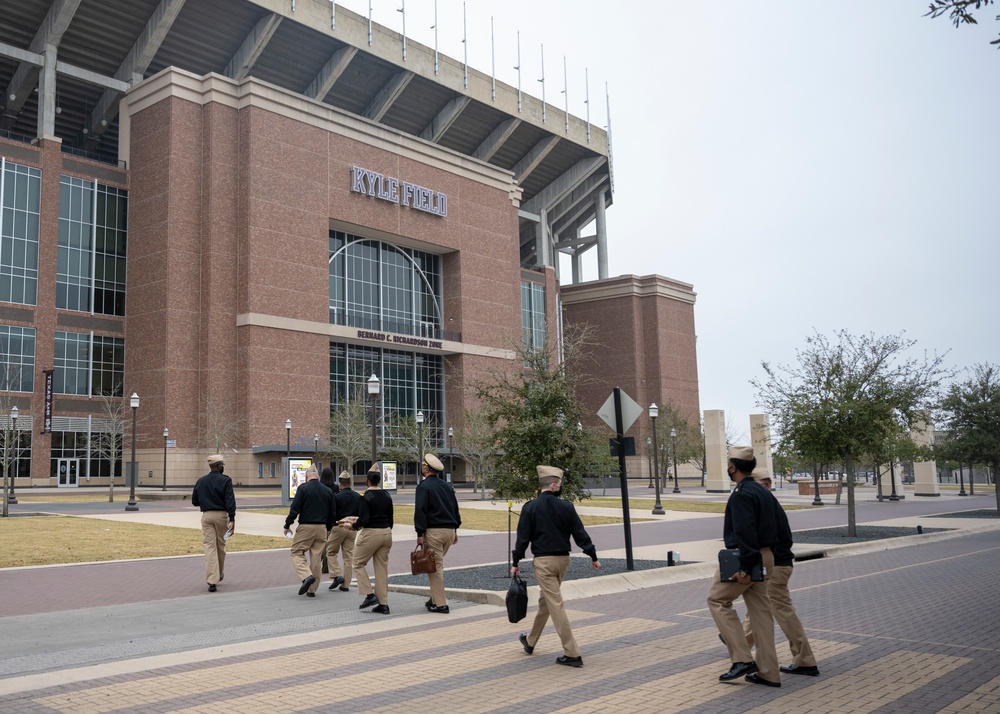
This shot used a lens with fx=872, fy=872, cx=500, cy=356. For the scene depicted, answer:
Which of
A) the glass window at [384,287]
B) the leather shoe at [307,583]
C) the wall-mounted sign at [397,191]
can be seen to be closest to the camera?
the leather shoe at [307,583]

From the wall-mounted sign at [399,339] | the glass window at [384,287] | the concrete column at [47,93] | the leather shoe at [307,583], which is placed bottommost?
the leather shoe at [307,583]

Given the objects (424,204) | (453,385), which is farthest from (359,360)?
(424,204)

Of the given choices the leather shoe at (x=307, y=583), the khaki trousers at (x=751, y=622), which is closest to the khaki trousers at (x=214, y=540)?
the leather shoe at (x=307, y=583)

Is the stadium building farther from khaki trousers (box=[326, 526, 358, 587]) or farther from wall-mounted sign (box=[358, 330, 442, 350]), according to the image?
khaki trousers (box=[326, 526, 358, 587])

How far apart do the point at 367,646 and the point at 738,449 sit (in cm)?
428

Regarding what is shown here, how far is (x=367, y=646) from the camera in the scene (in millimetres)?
8969

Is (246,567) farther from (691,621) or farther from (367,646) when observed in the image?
(691,621)

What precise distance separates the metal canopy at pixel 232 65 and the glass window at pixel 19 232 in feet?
13.0

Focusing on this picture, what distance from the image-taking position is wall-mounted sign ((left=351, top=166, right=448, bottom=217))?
62969 millimetres

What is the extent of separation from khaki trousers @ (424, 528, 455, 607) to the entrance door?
4992 cm

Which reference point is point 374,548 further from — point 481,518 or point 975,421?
point 975,421

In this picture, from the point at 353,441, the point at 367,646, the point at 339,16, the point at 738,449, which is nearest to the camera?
the point at 738,449

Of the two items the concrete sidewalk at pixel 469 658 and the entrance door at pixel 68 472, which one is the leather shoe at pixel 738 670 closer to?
the concrete sidewalk at pixel 469 658

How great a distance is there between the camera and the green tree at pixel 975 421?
31.6 m
